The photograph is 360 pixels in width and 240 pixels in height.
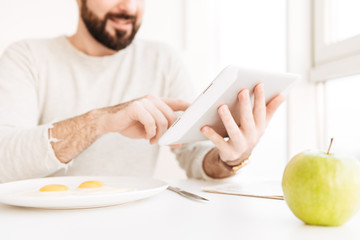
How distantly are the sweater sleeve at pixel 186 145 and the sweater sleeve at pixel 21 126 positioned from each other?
446 millimetres

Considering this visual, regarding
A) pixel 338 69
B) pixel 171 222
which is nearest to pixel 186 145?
pixel 338 69

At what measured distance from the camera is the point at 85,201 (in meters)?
0.62

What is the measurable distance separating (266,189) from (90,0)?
3.74 feet

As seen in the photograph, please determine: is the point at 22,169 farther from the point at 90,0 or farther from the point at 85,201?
the point at 90,0

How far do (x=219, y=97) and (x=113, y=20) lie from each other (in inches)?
37.6

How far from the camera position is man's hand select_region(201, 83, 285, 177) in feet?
2.62

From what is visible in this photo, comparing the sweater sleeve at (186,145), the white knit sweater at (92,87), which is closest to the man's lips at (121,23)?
the white knit sweater at (92,87)

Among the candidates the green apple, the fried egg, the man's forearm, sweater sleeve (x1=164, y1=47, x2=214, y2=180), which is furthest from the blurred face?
the green apple

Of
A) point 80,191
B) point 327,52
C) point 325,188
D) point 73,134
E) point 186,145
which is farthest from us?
point 327,52

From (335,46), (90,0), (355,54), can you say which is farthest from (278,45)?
(90,0)

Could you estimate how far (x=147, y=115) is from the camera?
2.96ft

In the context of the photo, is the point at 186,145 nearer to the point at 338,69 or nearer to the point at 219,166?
the point at 219,166

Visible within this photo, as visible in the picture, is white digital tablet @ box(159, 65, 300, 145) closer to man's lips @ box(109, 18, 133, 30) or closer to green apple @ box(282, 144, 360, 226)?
green apple @ box(282, 144, 360, 226)

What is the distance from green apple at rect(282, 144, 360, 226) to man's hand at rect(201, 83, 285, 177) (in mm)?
277
